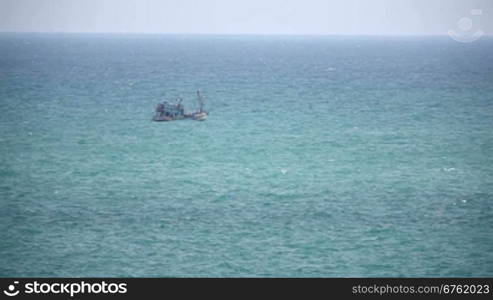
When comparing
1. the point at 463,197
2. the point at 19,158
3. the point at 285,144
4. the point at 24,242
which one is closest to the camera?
the point at 24,242

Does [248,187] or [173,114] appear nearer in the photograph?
[248,187]

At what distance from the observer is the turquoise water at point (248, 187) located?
4462cm

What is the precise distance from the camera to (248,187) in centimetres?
6025

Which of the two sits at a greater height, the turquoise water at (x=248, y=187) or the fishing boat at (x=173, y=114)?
the fishing boat at (x=173, y=114)

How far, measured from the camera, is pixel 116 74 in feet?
543

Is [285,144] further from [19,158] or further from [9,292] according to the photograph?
[9,292]

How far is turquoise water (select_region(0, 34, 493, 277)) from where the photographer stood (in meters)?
44.6

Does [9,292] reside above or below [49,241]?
above

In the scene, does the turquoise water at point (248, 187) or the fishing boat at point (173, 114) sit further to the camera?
the fishing boat at point (173, 114)

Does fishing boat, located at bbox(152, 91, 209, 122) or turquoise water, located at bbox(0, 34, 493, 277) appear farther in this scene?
fishing boat, located at bbox(152, 91, 209, 122)

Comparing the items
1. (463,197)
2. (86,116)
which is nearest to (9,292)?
(463,197)

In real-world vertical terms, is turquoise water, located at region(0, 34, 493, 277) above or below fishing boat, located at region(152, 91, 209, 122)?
below

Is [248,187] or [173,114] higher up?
[173,114]

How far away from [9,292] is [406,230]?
1127 inches
